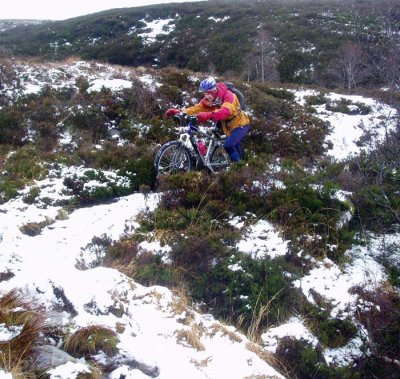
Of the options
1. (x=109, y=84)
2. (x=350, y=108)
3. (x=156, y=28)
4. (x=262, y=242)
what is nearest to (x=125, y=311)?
(x=262, y=242)

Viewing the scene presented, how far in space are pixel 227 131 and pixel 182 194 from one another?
64.7 inches

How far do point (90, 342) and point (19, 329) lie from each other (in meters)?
0.55

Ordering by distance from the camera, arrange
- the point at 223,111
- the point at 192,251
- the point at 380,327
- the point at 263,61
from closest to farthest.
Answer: the point at 380,327, the point at 192,251, the point at 223,111, the point at 263,61

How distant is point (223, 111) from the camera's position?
7324 mm

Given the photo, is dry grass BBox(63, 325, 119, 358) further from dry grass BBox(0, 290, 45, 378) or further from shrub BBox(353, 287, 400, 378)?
shrub BBox(353, 287, 400, 378)

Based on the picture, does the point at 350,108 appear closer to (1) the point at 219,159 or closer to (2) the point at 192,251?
(1) the point at 219,159

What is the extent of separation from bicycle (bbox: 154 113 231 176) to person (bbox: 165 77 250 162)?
0.58 feet

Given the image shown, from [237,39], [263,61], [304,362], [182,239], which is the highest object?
[237,39]

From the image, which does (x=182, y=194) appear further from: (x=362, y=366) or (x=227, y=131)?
(x=362, y=366)

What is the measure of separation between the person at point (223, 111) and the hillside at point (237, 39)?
62.9 ft

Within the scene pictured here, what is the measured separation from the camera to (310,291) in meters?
5.36

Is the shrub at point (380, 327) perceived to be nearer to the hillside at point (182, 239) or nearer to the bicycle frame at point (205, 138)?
the hillside at point (182, 239)

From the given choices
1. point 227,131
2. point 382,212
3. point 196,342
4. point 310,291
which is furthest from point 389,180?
point 196,342

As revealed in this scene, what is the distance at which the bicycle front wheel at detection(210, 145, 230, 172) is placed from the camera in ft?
26.1
